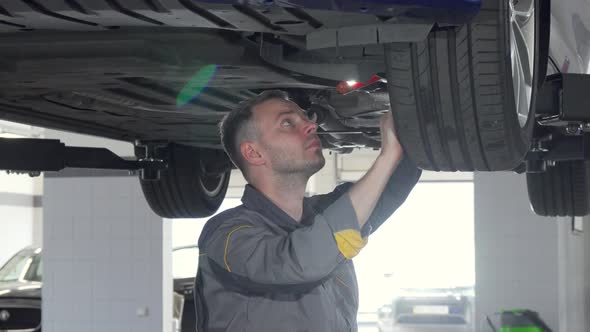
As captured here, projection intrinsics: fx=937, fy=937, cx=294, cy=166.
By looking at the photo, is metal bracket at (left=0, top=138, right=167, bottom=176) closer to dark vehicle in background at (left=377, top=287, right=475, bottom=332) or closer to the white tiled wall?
the white tiled wall

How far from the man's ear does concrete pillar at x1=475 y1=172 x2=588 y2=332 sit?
5670mm

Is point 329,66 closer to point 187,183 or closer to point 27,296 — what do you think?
point 187,183

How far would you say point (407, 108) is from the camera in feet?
6.03

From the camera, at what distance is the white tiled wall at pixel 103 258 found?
746 centimetres

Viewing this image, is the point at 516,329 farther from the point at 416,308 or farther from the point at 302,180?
the point at 302,180

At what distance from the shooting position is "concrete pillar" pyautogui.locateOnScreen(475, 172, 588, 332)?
24.4ft

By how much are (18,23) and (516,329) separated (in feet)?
17.4

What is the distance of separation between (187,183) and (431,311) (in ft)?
13.9

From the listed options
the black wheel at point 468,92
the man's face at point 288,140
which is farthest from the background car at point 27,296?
the black wheel at point 468,92

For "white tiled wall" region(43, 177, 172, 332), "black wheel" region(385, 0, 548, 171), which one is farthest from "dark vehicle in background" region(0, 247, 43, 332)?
"black wheel" region(385, 0, 548, 171)

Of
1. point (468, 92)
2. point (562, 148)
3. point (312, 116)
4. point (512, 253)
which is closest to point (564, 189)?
point (562, 148)

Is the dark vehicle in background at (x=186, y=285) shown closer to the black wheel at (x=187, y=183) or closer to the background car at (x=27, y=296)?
the background car at (x=27, y=296)

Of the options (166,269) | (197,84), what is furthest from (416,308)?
(197,84)

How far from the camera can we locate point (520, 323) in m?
6.56
